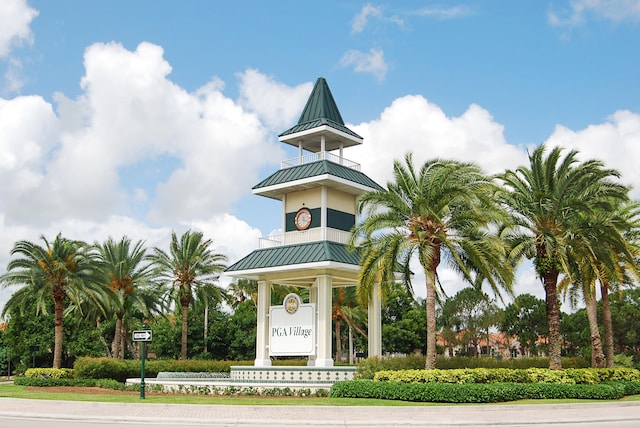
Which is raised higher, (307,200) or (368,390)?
(307,200)

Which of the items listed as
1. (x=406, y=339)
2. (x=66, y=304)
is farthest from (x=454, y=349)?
(x=66, y=304)

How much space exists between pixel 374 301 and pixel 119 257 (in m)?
20.4

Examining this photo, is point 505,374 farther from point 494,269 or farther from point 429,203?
point 429,203

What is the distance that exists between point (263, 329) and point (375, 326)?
625 cm

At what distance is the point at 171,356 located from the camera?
61812 mm

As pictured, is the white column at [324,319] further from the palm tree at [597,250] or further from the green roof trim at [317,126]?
the palm tree at [597,250]

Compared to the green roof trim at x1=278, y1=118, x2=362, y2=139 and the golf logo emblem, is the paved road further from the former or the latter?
the green roof trim at x1=278, y1=118, x2=362, y2=139

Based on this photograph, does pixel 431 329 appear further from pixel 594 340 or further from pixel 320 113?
pixel 320 113

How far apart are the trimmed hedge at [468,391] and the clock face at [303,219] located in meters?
11.8

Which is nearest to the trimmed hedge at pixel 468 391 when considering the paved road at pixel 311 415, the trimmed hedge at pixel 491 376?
the trimmed hedge at pixel 491 376

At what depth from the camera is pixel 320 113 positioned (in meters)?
39.8

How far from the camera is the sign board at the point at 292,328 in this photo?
3494 cm

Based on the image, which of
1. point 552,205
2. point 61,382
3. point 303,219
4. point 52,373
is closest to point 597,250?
point 552,205

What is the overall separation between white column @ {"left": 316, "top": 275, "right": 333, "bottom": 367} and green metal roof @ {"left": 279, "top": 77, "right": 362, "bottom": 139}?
937 centimetres
